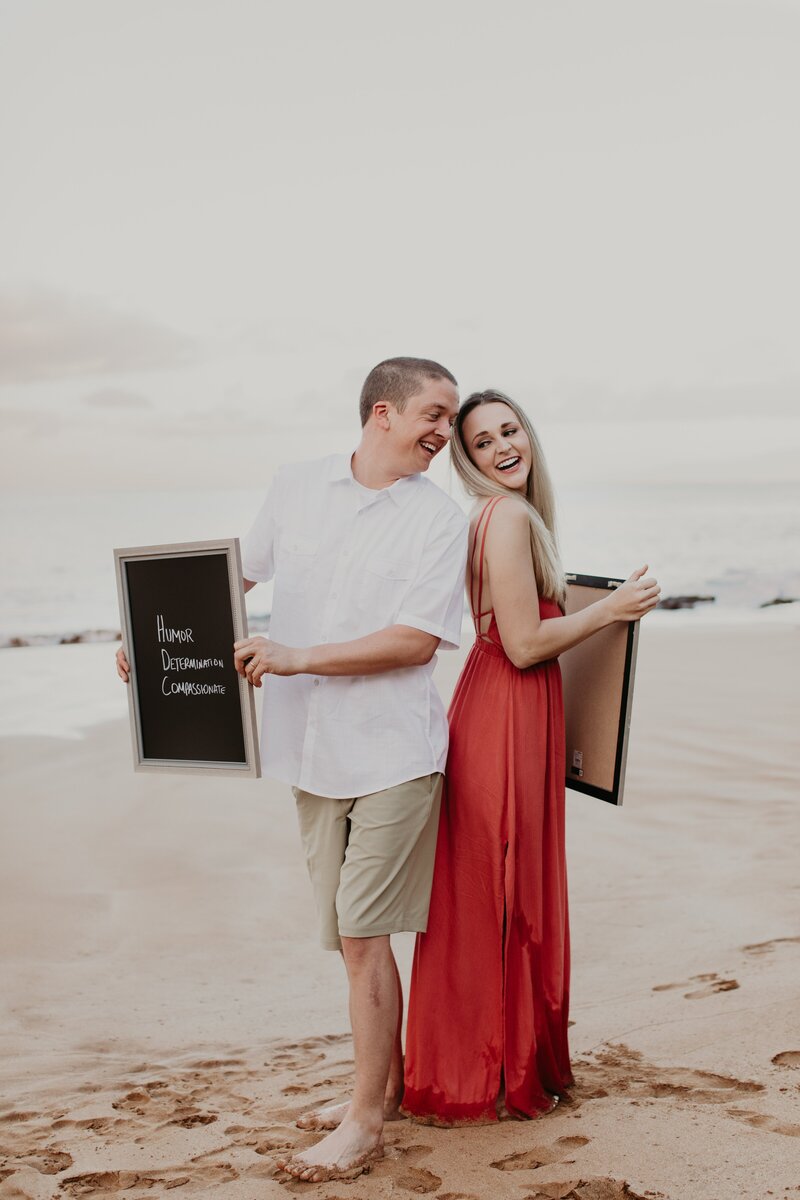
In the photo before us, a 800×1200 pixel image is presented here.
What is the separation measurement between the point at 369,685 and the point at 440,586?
31cm

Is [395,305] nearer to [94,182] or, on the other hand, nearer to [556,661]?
[94,182]

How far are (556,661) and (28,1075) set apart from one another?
212 cm

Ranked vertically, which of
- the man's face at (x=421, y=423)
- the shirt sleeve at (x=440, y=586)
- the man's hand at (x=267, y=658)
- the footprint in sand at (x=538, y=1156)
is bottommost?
the footprint in sand at (x=538, y=1156)

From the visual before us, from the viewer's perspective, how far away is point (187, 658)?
3062mm

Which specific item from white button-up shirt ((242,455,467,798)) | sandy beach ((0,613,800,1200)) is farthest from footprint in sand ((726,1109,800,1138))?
white button-up shirt ((242,455,467,798))

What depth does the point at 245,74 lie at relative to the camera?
2434 cm

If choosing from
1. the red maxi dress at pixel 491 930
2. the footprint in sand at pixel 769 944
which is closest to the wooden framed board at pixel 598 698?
the red maxi dress at pixel 491 930

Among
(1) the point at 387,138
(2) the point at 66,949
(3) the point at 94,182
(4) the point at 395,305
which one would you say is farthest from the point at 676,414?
(2) the point at 66,949

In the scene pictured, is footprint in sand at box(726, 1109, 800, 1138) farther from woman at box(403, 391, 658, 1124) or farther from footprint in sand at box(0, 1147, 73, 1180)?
footprint in sand at box(0, 1147, 73, 1180)

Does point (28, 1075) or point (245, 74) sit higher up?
point (245, 74)

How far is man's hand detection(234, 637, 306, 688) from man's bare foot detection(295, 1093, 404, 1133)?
123 cm

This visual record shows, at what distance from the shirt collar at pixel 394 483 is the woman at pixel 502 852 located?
29cm

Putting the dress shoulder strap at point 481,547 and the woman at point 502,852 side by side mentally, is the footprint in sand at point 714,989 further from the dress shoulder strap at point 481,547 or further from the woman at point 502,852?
the dress shoulder strap at point 481,547

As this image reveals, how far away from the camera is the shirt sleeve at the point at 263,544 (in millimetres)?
3072
